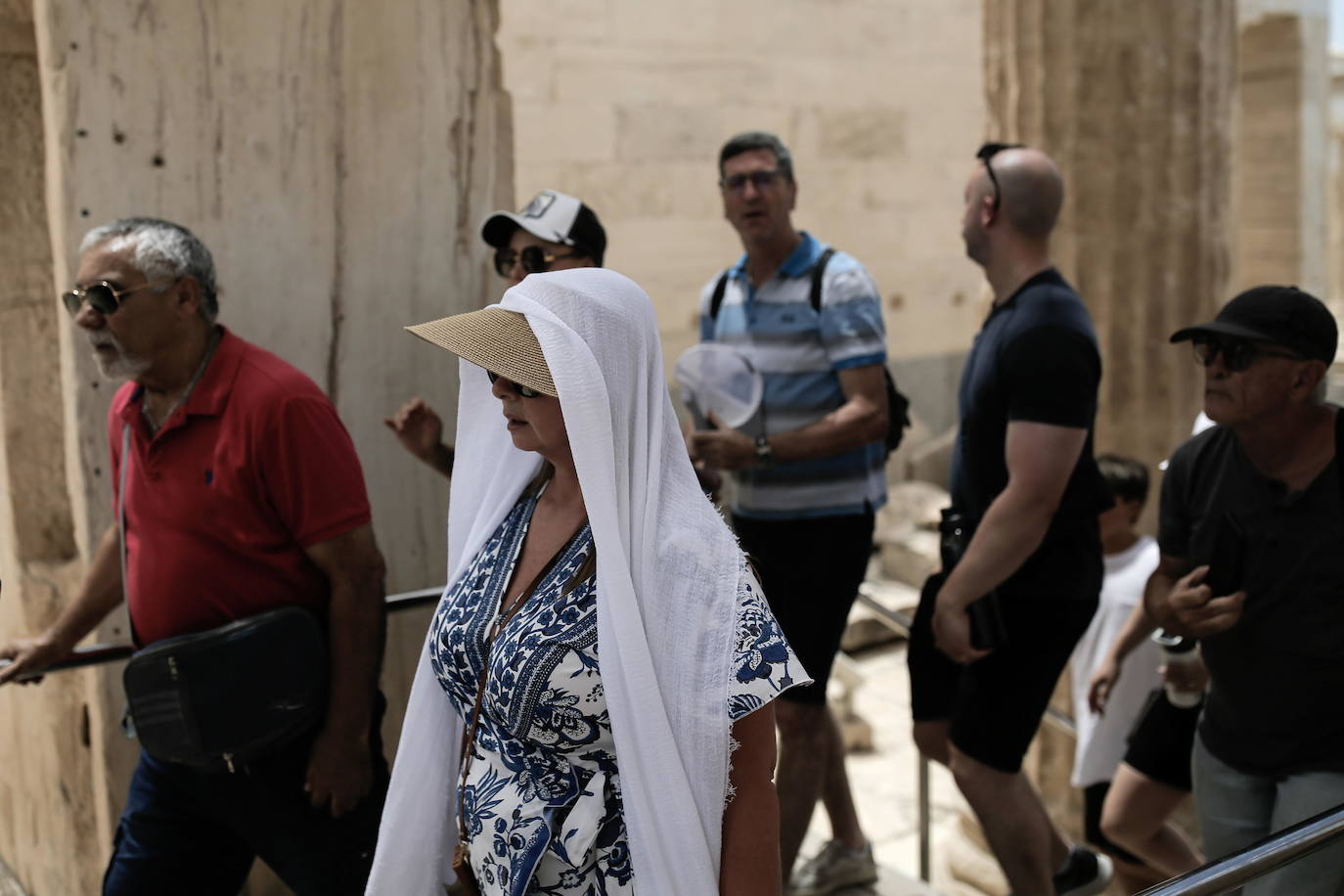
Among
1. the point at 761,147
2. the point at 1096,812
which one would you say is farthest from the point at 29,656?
the point at 1096,812

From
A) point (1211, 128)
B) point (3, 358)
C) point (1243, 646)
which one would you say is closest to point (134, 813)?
point (3, 358)

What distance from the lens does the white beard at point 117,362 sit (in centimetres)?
252

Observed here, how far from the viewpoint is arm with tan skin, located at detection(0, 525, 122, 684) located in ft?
9.11

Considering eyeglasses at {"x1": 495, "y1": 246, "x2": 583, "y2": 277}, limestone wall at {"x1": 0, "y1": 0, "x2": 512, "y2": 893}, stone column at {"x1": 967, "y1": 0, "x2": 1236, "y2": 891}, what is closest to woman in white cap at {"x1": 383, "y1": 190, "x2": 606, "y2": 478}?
eyeglasses at {"x1": 495, "y1": 246, "x2": 583, "y2": 277}

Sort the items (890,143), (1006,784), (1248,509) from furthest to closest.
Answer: (890,143) → (1006,784) → (1248,509)

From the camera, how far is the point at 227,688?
96.0 inches

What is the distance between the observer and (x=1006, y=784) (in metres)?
2.98

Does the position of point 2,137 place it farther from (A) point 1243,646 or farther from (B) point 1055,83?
(B) point 1055,83

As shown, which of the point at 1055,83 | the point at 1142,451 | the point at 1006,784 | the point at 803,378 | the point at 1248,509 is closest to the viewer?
the point at 1248,509

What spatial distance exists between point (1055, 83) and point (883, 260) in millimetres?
5028

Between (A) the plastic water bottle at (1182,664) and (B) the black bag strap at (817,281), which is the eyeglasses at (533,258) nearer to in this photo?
(B) the black bag strap at (817,281)

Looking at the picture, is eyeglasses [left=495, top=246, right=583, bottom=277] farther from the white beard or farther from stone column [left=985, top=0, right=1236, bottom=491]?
stone column [left=985, top=0, right=1236, bottom=491]

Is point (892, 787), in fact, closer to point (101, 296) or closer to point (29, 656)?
point (29, 656)

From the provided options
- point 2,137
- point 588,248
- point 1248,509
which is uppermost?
point 2,137
